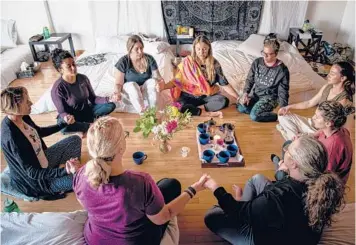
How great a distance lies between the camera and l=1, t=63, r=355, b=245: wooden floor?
1900mm

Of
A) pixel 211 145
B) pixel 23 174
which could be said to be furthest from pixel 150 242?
pixel 211 145

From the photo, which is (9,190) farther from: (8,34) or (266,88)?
(8,34)

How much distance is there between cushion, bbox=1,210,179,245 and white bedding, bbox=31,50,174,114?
155 centimetres

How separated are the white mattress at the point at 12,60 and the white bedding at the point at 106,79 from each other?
2.86ft

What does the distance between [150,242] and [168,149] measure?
1.15 m

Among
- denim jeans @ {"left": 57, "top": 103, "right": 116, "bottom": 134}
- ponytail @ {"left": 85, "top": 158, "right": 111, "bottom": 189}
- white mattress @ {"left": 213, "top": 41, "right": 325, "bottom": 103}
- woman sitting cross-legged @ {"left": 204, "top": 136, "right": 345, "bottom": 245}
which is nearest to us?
ponytail @ {"left": 85, "top": 158, "right": 111, "bottom": 189}

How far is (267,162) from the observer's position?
2391 millimetres

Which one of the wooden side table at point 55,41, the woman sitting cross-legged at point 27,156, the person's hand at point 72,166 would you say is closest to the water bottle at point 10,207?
the woman sitting cross-legged at point 27,156

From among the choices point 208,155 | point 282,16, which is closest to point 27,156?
point 208,155

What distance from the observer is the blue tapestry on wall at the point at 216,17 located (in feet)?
13.9

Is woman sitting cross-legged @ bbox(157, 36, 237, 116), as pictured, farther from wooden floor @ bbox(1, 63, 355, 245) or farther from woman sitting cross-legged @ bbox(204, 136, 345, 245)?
woman sitting cross-legged @ bbox(204, 136, 345, 245)

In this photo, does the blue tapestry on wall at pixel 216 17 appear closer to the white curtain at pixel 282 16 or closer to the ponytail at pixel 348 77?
the white curtain at pixel 282 16

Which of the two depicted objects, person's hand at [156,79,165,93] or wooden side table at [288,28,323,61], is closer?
person's hand at [156,79,165,93]

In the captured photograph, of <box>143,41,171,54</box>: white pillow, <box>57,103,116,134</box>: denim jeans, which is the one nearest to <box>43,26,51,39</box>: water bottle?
<box>143,41,171,54</box>: white pillow
